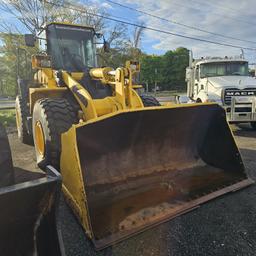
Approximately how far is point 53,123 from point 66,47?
7.10 feet

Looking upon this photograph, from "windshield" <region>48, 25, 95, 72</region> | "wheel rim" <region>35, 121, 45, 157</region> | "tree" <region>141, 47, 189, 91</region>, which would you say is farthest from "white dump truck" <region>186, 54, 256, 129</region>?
"tree" <region>141, 47, 189, 91</region>

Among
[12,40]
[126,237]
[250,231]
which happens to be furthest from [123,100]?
[12,40]

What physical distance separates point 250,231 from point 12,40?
916 inches

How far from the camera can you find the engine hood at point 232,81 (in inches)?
333

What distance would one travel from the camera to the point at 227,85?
8.48 m

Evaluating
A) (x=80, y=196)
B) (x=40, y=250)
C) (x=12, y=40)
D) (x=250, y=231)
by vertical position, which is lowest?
(x=250, y=231)

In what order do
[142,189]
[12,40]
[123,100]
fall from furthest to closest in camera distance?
[12,40]
[123,100]
[142,189]

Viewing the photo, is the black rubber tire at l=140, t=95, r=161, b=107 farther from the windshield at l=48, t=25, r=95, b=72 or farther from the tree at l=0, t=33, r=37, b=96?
the tree at l=0, t=33, r=37, b=96

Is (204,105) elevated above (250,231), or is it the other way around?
(204,105)

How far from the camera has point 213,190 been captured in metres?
3.63

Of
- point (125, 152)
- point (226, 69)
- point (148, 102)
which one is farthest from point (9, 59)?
point (125, 152)

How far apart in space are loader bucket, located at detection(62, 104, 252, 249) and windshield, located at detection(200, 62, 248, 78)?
5799mm

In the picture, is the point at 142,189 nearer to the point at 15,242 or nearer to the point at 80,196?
the point at 80,196

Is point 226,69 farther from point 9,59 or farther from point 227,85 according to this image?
point 9,59
